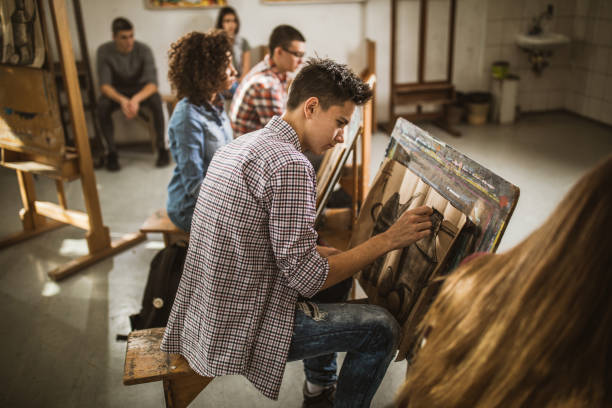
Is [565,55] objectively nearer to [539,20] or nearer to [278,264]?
[539,20]

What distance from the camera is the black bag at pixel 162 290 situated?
2.06 m

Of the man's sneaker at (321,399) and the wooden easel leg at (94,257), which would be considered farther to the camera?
the wooden easel leg at (94,257)

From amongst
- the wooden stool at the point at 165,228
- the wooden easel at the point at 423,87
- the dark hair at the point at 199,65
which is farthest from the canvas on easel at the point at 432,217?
the wooden easel at the point at 423,87

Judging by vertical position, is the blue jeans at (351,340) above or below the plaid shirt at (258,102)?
below

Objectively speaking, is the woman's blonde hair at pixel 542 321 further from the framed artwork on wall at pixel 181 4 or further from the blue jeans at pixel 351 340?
the framed artwork on wall at pixel 181 4

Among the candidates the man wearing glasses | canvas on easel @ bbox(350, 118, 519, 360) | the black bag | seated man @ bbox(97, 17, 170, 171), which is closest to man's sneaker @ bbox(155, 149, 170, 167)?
seated man @ bbox(97, 17, 170, 171)

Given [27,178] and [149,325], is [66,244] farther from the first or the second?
[149,325]

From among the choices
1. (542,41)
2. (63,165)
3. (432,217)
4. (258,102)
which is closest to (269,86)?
(258,102)

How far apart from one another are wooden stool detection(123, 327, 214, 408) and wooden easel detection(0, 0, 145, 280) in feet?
5.39

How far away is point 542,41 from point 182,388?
5442 mm

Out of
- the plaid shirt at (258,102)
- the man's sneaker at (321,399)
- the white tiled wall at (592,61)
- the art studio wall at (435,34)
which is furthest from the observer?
the white tiled wall at (592,61)

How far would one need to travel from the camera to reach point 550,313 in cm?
81

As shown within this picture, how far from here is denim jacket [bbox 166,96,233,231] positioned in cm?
238

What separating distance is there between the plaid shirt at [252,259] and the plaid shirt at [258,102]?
142 cm
